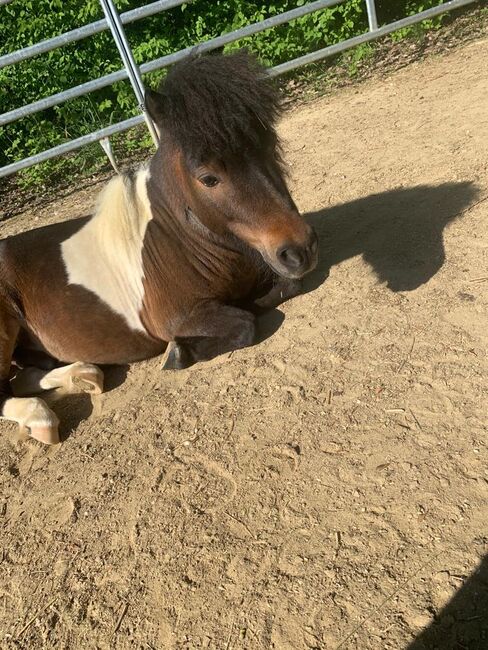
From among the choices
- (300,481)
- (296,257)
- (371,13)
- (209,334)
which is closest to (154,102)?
(296,257)

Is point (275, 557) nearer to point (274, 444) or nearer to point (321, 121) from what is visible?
point (274, 444)

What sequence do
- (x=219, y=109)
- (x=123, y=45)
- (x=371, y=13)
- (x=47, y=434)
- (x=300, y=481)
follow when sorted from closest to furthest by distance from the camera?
(x=300, y=481) < (x=219, y=109) < (x=47, y=434) < (x=123, y=45) < (x=371, y=13)

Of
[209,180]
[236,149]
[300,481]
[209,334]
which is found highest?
[236,149]

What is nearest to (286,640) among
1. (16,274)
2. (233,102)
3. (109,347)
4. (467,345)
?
(467,345)

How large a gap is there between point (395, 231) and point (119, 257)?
82.6 inches

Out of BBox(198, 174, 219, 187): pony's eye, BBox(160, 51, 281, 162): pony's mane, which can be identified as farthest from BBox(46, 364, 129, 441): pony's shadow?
BBox(160, 51, 281, 162): pony's mane

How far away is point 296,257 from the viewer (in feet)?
10.0

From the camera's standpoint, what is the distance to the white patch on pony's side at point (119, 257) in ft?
12.7

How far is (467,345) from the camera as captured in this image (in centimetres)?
311

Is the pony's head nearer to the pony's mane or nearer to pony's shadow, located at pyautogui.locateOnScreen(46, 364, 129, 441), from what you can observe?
the pony's mane

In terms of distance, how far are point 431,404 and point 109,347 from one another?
2184 mm

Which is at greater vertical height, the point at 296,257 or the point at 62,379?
the point at 296,257

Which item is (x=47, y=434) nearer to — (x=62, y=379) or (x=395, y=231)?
(x=62, y=379)

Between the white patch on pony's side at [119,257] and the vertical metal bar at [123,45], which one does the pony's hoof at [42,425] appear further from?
the vertical metal bar at [123,45]
